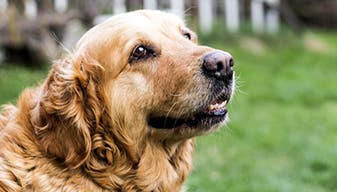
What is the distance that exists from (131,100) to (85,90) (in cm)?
28

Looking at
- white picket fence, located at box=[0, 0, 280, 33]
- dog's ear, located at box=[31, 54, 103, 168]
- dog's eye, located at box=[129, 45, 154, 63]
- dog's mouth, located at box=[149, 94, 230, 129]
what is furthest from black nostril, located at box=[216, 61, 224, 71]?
white picket fence, located at box=[0, 0, 280, 33]

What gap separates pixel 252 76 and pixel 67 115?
26.8 ft

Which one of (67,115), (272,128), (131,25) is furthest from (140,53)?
(272,128)

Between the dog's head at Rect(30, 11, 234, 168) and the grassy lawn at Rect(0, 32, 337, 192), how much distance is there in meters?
0.37

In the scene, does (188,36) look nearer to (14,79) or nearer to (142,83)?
(142,83)

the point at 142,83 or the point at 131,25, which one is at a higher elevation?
the point at 131,25

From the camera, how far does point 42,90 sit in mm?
3885

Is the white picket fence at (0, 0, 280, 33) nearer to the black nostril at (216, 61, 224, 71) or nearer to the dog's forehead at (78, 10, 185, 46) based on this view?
the dog's forehead at (78, 10, 185, 46)

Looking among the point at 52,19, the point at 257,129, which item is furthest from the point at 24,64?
the point at 257,129

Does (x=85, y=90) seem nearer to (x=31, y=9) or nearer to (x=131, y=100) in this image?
(x=131, y=100)

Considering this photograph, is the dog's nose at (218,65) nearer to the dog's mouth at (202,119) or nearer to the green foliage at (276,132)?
the dog's mouth at (202,119)

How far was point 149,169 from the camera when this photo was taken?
3.98 metres

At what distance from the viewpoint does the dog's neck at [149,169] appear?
12.5 feet

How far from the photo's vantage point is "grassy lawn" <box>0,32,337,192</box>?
22.3 feet
